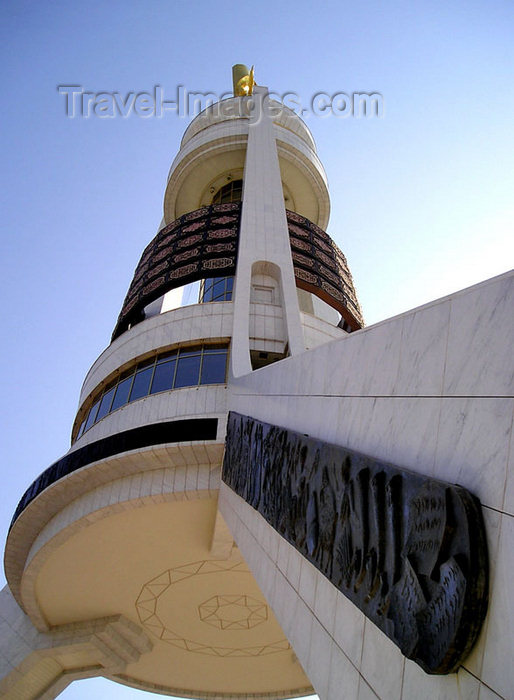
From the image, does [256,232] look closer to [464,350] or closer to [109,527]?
[109,527]

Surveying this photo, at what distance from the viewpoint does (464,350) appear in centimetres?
349

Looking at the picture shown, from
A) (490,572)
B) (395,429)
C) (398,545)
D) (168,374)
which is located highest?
(168,374)

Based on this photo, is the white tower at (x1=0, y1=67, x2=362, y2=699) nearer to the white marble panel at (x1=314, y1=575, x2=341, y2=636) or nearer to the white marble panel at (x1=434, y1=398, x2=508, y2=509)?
the white marble panel at (x1=314, y1=575, x2=341, y2=636)

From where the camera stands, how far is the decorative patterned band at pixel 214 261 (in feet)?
64.8

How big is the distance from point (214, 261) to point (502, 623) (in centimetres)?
1781

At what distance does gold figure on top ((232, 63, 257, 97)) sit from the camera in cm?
3209

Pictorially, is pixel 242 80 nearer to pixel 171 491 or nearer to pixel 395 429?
pixel 171 491

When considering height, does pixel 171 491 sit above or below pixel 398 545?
below

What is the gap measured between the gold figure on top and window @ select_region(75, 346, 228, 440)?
841 inches

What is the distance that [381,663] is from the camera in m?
4.21

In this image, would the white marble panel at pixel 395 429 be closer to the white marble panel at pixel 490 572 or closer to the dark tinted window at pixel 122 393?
the white marble panel at pixel 490 572

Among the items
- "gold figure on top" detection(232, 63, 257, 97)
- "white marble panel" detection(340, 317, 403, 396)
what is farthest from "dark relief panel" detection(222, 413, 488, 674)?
"gold figure on top" detection(232, 63, 257, 97)

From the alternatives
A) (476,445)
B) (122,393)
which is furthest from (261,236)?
(476,445)

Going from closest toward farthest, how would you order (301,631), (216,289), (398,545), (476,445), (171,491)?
1. (476,445)
2. (398,545)
3. (301,631)
4. (171,491)
5. (216,289)
